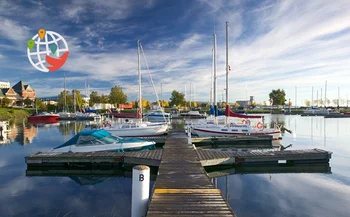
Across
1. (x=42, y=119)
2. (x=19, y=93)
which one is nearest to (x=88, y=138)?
(x=42, y=119)

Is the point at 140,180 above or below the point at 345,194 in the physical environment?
above

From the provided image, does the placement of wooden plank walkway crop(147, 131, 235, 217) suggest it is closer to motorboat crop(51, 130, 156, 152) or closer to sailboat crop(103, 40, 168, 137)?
motorboat crop(51, 130, 156, 152)

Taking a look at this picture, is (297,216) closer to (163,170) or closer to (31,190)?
(163,170)

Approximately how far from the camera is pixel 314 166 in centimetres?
1366

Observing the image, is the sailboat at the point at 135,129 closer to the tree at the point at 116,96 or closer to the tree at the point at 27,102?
the tree at the point at 116,96

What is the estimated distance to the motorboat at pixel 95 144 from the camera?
14.5m

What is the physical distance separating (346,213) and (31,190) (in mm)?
13228

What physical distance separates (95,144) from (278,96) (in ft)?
361

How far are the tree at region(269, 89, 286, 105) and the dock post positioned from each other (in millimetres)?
114925

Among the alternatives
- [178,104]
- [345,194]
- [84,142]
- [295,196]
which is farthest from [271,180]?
[178,104]

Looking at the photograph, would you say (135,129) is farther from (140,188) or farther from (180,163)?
(140,188)

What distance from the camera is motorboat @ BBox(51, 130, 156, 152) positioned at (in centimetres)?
1453

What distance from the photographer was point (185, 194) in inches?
266

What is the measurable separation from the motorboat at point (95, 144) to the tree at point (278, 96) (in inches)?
4241
